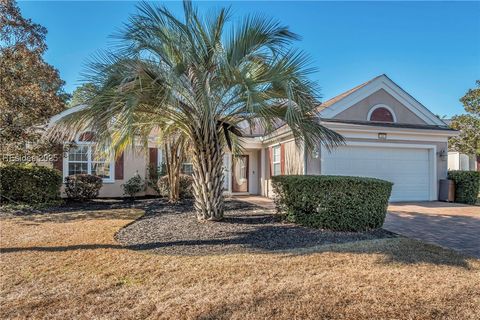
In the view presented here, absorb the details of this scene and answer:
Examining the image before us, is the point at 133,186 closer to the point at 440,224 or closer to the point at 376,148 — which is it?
the point at 376,148

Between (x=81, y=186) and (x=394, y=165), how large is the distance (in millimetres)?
14134

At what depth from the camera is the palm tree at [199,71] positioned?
5.95m

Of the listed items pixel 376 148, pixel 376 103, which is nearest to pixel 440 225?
pixel 376 148

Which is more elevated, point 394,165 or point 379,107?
point 379,107

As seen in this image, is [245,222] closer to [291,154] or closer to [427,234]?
[427,234]

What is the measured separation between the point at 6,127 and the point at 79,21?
15.3 ft

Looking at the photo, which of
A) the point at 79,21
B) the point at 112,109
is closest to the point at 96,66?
the point at 112,109

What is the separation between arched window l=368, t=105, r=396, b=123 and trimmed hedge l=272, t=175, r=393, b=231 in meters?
6.68

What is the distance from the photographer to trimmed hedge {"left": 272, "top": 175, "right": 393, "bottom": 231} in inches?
283

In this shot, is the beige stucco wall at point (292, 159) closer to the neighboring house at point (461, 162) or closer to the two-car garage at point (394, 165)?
the two-car garage at point (394, 165)

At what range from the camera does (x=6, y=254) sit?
214 inches

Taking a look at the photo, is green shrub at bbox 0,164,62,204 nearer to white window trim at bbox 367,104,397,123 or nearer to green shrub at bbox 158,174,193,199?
green shrub at bbox 158,174,193,199

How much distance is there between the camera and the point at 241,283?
13.0 feet

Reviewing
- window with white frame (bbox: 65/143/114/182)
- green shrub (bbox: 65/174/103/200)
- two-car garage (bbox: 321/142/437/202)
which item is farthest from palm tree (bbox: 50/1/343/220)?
window with white frame (bbox: 65/143/114/182)
